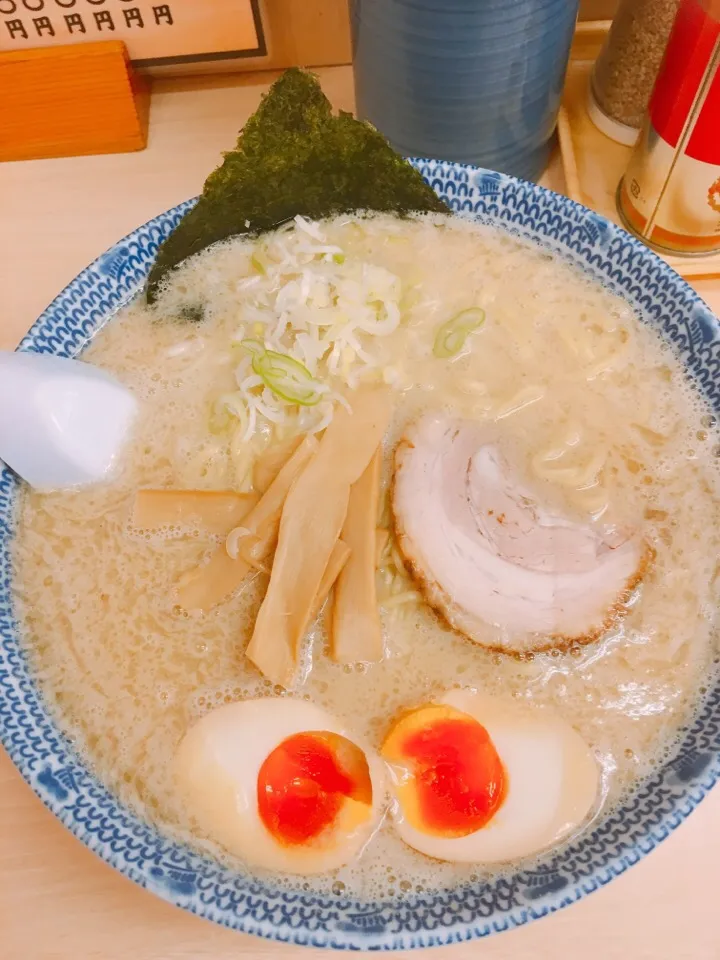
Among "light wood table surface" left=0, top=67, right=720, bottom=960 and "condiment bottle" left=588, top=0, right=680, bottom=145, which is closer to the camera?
"light wood table surface" left=0, top=67, right=720, bottom=960

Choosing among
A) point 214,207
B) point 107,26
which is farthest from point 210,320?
point 107,26

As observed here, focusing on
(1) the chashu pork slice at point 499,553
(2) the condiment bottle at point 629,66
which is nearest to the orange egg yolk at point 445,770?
(1) the chashu pork slice at point 499,553

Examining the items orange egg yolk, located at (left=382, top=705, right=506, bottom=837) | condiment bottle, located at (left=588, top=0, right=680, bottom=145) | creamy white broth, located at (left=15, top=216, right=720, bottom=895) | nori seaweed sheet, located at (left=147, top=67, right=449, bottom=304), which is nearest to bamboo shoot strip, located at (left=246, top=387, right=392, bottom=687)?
creamy white broth, located at (left=15, top=216, right=720, bottom=895)

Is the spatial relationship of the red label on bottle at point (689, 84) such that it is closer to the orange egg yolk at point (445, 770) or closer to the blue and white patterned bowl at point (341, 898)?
the blue and white patterned bowl at point (341, 898)

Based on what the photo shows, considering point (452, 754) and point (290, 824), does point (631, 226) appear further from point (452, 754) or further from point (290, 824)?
point (290, 824)

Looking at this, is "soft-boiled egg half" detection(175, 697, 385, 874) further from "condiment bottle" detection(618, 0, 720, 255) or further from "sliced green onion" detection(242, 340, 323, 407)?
"condiment bottle" detection(618, 0, 720, 255)

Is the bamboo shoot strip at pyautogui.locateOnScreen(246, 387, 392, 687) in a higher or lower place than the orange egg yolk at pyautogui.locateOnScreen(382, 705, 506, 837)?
higher
